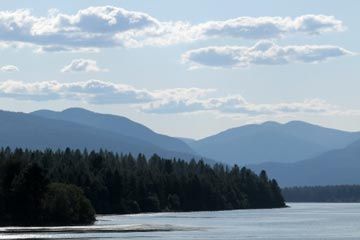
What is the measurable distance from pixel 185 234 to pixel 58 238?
2312 cm

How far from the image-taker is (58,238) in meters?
126

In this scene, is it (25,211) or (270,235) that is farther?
(25,211)

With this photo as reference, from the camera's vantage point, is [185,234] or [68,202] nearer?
[185,234]

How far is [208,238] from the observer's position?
5207 inches

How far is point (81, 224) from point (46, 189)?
858 centimetres

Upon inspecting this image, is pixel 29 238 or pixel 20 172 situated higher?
pixel 20 172

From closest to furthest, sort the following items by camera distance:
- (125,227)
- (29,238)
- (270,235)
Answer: (29,238), (270,235), (125,227)

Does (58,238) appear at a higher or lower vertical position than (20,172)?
lower

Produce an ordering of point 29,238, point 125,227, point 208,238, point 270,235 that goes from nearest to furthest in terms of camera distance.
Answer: point 29,238 → point 208,238 → point 270,235 → point 125,227

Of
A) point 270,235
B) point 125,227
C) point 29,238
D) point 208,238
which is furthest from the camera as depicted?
point 125,227

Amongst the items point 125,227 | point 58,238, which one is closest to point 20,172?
point 125,227

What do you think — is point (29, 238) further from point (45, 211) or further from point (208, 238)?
point (45, 211)

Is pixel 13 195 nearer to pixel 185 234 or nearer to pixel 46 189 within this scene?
pixel 46 189

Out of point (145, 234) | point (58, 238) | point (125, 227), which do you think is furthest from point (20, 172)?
point (58, 238)
